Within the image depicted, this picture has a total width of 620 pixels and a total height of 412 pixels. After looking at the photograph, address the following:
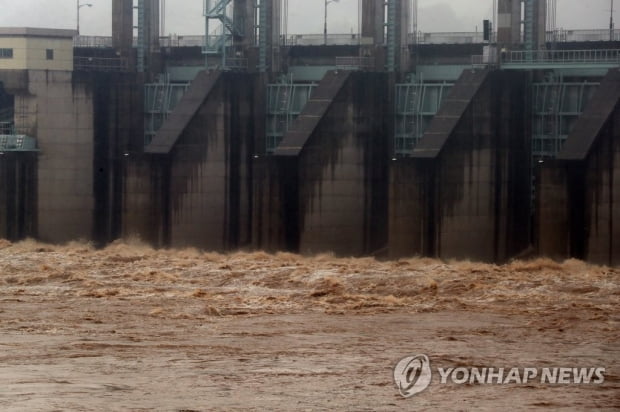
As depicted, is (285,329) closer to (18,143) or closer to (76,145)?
(76,145)

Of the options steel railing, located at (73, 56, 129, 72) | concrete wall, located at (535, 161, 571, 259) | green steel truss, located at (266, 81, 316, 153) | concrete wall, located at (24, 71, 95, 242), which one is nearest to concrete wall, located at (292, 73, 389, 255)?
green steel truss, located at (266, 81, 316, 153)

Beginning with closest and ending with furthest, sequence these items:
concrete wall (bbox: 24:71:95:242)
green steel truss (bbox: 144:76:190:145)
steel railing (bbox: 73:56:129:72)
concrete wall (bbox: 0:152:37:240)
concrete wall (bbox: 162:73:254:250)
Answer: concrete wall (bbox: 162:73:254:250) → concrete wall (bbox: 0:152:37:240) → concrete wall (bbox: 24:71:95:242) → green steel truss (bbox: 144:76:190:145) → steel railing (bbox: 73:56:129:72)

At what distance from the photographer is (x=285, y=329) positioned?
30.3 meters

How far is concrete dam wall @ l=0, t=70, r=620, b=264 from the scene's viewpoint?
141 ft

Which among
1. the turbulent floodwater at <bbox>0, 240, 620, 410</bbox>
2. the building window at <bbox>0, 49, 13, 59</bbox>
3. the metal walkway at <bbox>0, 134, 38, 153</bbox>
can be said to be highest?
the building window at <bbox>0, 49, 13, 59</bbox>

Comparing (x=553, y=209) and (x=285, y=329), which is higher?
(x=553, y=209)

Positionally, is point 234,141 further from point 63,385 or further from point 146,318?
point 63,385

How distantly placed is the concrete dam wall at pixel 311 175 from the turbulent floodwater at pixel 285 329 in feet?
4.62

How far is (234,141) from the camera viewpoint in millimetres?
50594

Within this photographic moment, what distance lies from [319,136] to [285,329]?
696 inches

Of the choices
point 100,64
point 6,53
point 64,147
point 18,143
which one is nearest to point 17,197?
point 18,143

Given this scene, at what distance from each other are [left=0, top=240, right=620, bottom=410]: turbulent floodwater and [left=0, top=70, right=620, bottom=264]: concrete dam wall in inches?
55.5

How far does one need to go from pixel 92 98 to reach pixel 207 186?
243 inches

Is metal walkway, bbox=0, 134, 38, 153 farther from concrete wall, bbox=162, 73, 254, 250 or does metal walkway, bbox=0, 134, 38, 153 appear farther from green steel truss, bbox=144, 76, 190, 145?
concrete wall, bbox=162, 73, 254, 250
